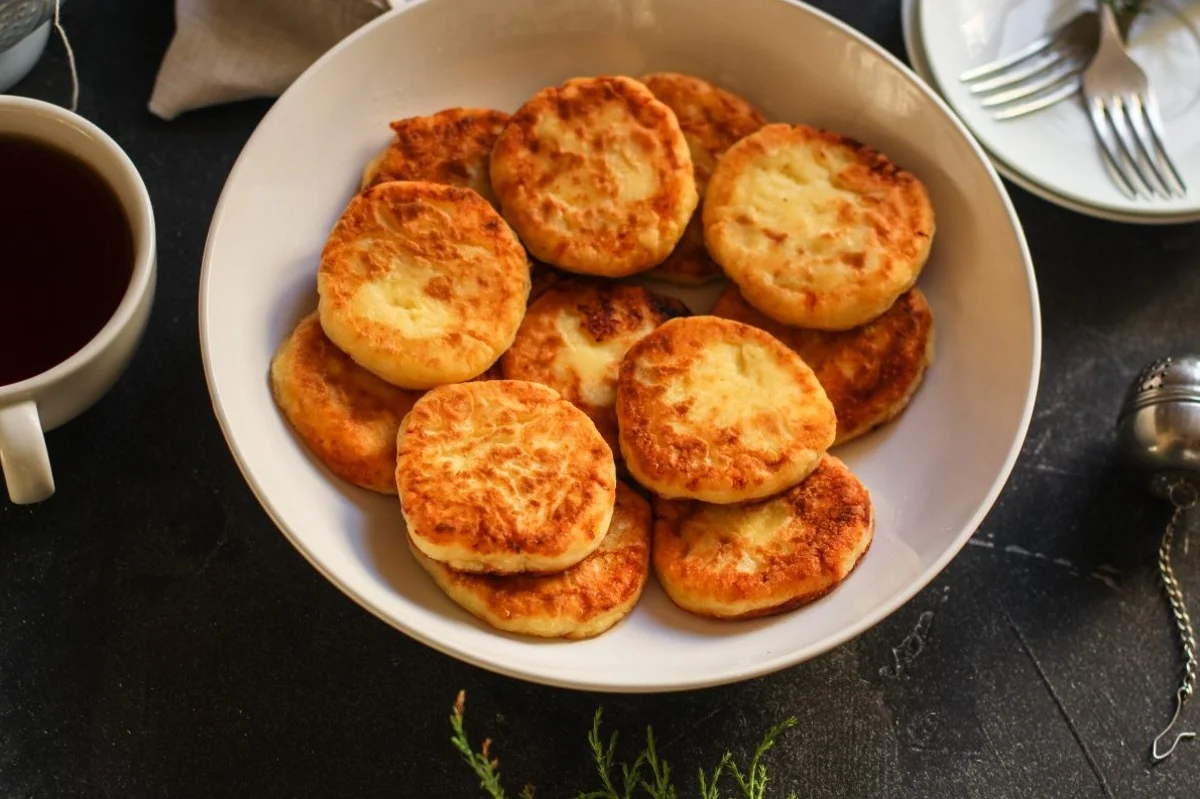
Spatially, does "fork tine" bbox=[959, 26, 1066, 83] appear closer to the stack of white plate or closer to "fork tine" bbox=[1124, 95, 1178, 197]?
the stack of white plate

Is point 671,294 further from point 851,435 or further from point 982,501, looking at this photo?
point 982,501

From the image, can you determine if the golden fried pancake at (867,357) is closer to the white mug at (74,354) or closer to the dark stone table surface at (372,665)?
the dark stone table surface at (372,665)

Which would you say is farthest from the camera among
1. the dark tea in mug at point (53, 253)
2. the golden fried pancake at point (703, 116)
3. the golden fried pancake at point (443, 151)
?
the golden fried pancake at point (703, 116)

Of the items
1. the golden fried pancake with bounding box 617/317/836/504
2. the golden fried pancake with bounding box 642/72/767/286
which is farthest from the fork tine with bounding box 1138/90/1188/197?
the golden fried pancake with bounding box 617/317/836/504

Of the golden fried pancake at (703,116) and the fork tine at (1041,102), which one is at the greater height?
the golden fried pancake at (703,116)

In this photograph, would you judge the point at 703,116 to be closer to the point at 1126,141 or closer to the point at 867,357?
the point at 867,357

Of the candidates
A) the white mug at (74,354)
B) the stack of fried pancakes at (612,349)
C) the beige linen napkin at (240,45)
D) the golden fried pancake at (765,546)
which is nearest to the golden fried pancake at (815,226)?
the stack of fried pancakes at (612,349)
